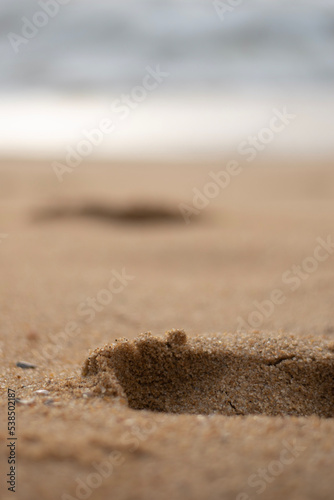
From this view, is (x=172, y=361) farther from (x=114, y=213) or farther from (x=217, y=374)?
(x=114, y=213)

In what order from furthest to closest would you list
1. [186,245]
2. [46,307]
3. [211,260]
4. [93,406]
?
[186,245] < [211,260] < [46,307] < [93,406]

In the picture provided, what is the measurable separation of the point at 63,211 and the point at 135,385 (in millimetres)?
5142

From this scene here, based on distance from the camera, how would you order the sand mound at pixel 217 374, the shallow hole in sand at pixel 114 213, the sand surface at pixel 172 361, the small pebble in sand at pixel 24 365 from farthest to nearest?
1. the shallow hole in sand at pixel 114 213
2. the small pebble in sand at pixel 24 365
3. the sand mound at pixel 217 374
4. the sand surface at pixel 172 361

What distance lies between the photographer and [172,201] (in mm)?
7023

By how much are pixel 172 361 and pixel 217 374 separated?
Result: 0.58 ft

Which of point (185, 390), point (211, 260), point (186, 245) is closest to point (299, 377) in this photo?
point (185, 390)

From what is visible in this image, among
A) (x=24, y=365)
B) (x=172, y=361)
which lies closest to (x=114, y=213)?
(x=24, y=365)

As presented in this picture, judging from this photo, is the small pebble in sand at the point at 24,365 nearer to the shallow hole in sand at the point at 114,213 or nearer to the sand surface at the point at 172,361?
the sand surface at the point at 172,361

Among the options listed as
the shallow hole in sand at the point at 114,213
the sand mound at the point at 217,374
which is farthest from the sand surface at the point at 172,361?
the shallow hole in sand at the point at 114,213

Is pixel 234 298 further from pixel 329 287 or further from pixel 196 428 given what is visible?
pixel 196 428

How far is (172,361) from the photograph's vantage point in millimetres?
1942

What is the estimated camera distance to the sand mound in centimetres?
183

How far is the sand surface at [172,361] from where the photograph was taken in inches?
50.3

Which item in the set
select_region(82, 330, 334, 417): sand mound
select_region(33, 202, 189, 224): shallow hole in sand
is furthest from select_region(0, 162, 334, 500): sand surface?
select_region(33, 202, 189, 224): shallow hole in sand
